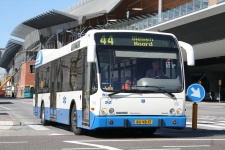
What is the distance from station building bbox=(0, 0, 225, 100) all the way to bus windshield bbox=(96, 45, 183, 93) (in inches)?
462

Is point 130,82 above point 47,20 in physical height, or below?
below

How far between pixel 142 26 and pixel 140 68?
1831 inches

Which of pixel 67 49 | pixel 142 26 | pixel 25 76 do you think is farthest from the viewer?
pixel 25 76

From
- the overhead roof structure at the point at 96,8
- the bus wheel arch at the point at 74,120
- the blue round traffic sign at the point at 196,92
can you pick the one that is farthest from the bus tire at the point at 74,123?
the overhead roof structure at the point at 96,8

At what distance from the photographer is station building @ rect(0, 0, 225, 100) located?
151 ft

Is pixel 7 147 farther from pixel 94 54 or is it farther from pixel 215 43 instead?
pixel 215 43

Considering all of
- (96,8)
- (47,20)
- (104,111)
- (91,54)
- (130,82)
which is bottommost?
(104,111)

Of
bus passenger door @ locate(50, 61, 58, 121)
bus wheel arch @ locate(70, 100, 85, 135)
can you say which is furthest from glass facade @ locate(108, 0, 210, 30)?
bus wheel arch @ locate(70, 100, 85, 135)

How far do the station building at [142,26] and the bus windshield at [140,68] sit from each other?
11743 mm

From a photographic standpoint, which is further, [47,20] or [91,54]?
[47,20]

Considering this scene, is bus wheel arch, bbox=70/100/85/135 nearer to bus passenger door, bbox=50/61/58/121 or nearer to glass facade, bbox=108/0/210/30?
bus passenger door, bbox=50/61/58/121

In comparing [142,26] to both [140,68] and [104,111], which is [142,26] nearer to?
[140,68]

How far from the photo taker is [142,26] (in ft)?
196

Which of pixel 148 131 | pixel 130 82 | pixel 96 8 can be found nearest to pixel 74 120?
pixel 148 131
